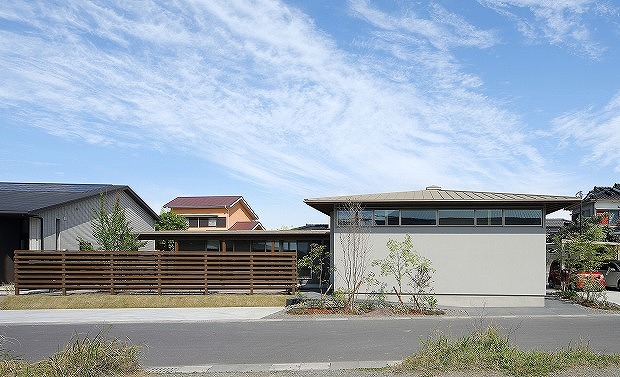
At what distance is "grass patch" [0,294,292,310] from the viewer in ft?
58.5

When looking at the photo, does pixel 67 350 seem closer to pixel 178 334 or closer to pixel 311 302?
pixel 178 334

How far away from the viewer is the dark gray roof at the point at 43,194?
22.1 meters

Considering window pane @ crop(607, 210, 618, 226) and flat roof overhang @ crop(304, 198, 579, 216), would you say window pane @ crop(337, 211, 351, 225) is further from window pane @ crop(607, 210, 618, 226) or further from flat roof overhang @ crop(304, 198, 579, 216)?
window pane @ crop(607, 210, 618, 226)

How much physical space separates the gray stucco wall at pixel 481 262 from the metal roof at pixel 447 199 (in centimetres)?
→ 93

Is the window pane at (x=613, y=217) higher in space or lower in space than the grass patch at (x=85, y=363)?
higher

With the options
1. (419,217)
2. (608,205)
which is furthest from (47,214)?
(608,205)

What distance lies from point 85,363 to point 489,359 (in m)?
5.84

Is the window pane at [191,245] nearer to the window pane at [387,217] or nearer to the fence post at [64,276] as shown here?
the fence post at [64,276]

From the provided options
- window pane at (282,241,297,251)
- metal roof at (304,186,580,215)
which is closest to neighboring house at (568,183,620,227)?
metal roof at (304,186,580,215)

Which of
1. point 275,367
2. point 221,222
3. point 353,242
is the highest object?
point 221,222

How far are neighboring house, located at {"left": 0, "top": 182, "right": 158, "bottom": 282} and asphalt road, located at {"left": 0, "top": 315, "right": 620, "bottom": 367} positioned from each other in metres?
9.02

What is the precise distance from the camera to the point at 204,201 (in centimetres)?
4756

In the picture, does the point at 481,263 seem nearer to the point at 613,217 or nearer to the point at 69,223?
the point at 69,223

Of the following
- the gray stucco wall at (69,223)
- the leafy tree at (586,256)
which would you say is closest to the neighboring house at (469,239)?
the leafy tree at (586,256)
